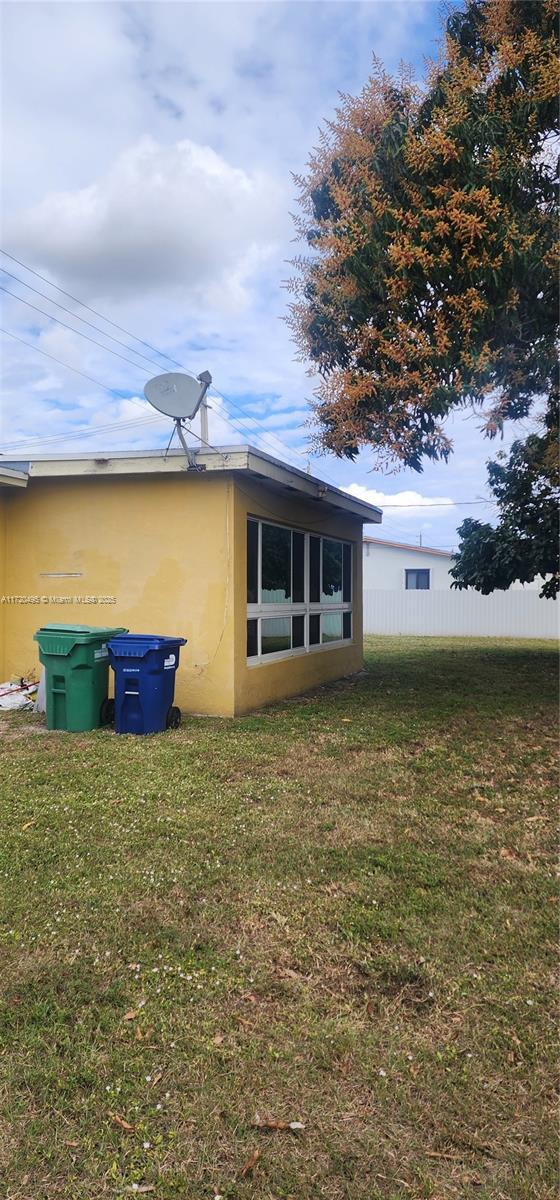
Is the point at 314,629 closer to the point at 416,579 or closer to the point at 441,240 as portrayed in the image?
the point at 441,240

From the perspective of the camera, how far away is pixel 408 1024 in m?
2.46

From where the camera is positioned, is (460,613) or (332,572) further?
(460,613)

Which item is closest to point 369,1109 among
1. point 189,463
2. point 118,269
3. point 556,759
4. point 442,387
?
point 556,759

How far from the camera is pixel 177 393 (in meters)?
7.25

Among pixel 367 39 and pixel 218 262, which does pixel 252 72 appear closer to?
pixel 367 39

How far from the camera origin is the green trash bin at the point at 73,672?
22.2ft

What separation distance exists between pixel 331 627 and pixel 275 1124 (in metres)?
9.34

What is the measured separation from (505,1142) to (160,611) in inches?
255

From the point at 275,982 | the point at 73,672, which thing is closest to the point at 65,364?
the point at 73,672

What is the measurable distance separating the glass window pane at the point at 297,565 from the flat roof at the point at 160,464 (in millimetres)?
1139

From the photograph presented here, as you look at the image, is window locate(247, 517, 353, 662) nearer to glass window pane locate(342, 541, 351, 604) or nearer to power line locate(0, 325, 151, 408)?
glass window pane locate(342, 541, 351, 604)

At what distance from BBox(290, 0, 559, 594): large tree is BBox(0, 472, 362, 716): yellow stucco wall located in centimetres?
164

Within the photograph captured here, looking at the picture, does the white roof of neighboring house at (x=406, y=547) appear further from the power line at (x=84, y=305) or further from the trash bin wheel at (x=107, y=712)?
the trash bin wheel at (x=107, y=712)

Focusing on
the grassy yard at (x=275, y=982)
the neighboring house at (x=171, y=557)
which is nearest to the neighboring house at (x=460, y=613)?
the neighboring house at (x=171, y=557)
